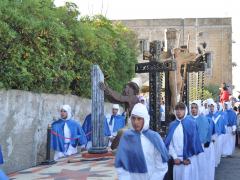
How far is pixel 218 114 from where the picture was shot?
51.0 feet

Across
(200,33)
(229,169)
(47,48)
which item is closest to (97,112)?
(47,48)

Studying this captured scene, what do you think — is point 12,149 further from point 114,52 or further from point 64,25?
point 114,52

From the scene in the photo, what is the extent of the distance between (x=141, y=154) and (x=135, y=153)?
7 cm

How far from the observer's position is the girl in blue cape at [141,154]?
6.07 meters

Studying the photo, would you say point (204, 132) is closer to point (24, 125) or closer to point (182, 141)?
point (182, 141)

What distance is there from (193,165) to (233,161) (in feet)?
23.3

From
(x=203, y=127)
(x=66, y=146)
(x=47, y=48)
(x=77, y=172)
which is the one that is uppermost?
(x=47, y=48)

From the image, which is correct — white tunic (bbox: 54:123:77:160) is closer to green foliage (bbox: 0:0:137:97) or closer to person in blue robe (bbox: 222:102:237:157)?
green foliage (bbox: 0:0:137:97)

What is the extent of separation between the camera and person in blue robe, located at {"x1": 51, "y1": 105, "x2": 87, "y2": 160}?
11.7m

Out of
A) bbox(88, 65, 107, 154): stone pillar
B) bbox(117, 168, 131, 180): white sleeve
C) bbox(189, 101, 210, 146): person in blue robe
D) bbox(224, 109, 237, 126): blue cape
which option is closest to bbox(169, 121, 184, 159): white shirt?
bbox(117, 168, 131, 180): white sleeve

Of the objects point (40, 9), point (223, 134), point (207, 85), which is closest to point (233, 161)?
point (223, 134)

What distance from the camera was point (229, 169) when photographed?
13.2m

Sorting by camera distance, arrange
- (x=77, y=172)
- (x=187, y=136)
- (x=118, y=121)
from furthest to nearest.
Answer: (x=118, y=121), (x=77, y=172), (x=187, y=136)

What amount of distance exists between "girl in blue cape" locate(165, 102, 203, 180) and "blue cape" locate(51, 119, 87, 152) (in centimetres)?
404
